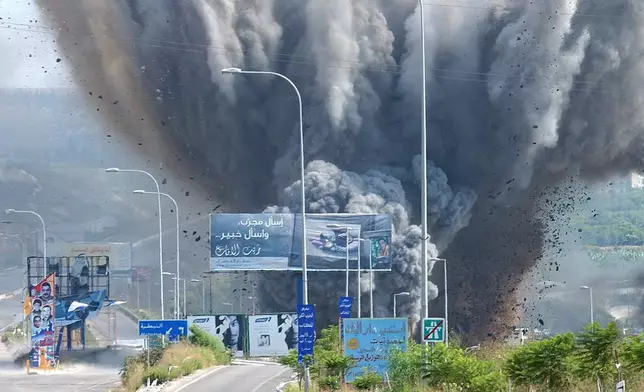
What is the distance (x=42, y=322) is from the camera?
80.1 meters

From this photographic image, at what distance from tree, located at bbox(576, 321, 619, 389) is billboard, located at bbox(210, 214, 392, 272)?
56.9 meters

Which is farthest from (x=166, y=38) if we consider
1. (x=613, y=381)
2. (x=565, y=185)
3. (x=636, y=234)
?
(x=636, y=234)

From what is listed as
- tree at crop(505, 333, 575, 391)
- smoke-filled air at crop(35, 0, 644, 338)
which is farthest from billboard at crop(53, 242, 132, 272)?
tree at crop(505, 333, 575, 391)

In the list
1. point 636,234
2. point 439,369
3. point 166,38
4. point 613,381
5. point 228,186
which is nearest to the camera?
point 613,381

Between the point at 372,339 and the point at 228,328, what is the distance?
167 ft

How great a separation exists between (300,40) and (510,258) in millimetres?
23546

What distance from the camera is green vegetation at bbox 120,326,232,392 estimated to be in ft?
211

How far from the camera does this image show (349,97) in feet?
295

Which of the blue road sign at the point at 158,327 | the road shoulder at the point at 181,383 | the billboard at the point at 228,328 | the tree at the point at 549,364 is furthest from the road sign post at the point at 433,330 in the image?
the billboard at the point at 228,328

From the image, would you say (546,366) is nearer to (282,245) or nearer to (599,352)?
(599,352)

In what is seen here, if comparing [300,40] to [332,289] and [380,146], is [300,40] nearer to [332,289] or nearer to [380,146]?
[380,146]

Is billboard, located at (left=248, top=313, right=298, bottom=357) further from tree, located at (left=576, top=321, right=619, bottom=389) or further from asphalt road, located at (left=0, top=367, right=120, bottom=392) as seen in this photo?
tree, located at (left=576, top=321, right=619, bottom=389)

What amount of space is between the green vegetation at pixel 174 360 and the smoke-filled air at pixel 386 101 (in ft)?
30.3

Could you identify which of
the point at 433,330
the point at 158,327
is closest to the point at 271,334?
the point at 158,327
